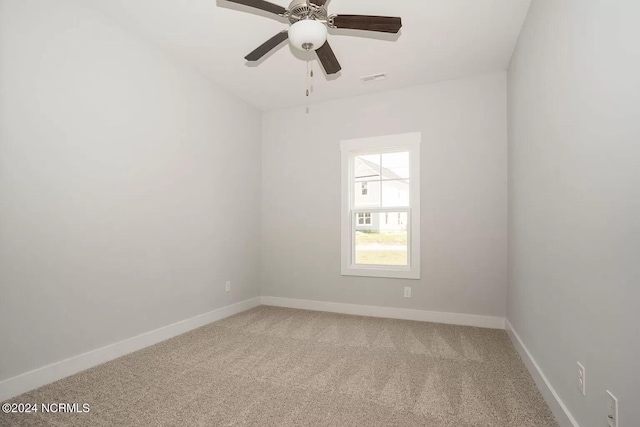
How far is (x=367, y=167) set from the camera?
4.08 metres

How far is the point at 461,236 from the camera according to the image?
350 cm

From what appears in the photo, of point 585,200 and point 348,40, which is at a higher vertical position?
point 348,40

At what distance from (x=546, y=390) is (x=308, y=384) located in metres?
1.46

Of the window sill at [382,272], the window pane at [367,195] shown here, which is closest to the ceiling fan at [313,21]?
the window pane at [367,195]

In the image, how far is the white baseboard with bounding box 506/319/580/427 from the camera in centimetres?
160

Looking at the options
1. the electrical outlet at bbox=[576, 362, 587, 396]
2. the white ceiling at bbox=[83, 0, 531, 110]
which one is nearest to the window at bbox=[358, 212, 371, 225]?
the white ceiling at bbox=[83, 0, 531, 110]

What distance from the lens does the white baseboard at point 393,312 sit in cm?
339

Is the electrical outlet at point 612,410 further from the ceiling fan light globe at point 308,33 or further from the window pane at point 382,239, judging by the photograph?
the window pane at point 382,239

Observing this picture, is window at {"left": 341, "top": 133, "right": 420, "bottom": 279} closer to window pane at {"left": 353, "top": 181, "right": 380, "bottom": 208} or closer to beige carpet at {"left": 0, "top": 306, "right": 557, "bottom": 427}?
window pane at {"left": 353, "top": 181, "right": 380, "bottom": 208}

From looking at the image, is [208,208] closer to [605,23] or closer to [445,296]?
[445,296]

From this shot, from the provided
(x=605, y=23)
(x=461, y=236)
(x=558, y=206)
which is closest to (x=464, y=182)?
(x=461, y=236)

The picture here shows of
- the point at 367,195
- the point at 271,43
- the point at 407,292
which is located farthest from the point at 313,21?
the point at 407,292

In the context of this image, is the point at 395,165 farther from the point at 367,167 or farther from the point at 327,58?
the point at 327,58

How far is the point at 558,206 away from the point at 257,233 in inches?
137
